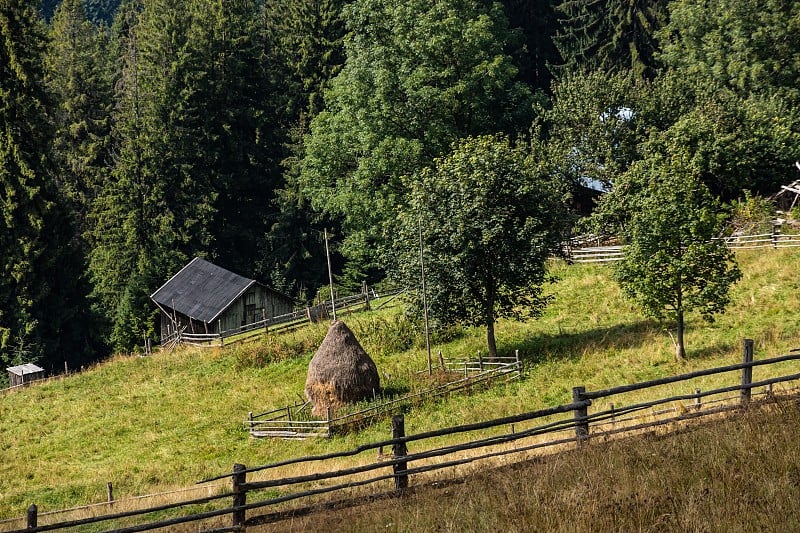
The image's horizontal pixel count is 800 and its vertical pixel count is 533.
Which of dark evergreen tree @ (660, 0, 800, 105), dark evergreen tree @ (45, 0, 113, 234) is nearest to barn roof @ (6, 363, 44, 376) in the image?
dark evergreen tree @ (45, 0, 113, 234)

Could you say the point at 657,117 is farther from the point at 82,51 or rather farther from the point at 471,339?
the point at 82,51

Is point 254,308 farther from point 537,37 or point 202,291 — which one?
point 537,37

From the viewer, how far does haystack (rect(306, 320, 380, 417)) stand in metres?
28.1

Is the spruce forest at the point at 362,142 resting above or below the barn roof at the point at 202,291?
above

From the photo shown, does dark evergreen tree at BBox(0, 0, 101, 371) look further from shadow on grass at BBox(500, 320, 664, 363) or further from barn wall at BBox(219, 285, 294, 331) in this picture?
shadow on grass at BBox(500, 320, 664, 363)

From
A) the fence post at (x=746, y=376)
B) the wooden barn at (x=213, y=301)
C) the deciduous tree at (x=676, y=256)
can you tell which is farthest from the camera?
the wooden barn at (x=213, y=301)

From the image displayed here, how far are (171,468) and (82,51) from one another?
171ft

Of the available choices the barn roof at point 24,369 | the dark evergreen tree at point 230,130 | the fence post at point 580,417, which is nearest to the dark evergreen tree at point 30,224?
the barn roof at point 24,369

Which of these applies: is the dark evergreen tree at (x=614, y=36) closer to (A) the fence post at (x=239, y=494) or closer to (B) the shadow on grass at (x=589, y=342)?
(B) the shadow on grass at (x=589, y=342)

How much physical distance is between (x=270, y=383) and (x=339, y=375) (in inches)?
235

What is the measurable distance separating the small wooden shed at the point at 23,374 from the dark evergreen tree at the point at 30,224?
4721 mm

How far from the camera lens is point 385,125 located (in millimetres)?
44625

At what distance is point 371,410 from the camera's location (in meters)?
27.2

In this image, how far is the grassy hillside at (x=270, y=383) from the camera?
25.3m
